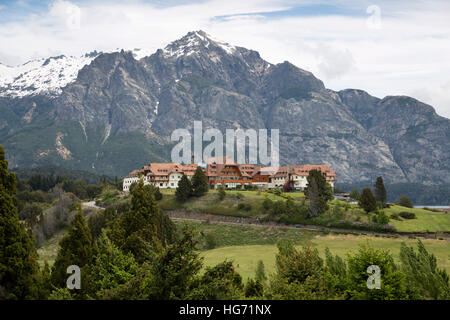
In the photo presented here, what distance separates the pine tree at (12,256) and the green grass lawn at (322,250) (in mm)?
28506

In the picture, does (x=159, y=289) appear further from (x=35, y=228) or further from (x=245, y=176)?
(x=245, y=176)

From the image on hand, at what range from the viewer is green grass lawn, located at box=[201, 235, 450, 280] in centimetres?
5539

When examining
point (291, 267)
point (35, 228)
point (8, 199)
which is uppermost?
point (8, 199)

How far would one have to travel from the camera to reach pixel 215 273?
2181cm

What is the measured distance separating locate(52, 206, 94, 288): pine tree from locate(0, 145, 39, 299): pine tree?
5.75m

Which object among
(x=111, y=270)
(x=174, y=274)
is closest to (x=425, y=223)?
(x=111, y=270)

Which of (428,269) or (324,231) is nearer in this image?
(428,269)

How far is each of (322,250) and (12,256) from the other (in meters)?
49.3

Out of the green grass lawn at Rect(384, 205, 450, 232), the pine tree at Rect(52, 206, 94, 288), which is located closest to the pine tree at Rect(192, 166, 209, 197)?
the green grass lawn at Rect(384, 205, 450, 232)

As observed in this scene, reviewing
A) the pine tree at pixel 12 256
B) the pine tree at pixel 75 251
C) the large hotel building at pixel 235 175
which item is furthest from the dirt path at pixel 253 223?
the pine tree at pixel 12 256

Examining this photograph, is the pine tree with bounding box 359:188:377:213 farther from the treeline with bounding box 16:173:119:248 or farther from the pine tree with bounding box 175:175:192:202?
the treeline with bounding box 16:173:119:248

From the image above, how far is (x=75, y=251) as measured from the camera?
31.5 metres
